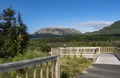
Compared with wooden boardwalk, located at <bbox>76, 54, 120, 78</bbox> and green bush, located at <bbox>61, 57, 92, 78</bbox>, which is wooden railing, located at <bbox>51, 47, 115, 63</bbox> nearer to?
wooden boardwalk, located at <bbox>76, 54, 120, 78</bbox>

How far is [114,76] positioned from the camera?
15.3m

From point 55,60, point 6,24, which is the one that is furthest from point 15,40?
point 55,60

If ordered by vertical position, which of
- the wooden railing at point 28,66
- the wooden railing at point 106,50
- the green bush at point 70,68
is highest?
the wooden railing at point 28,66

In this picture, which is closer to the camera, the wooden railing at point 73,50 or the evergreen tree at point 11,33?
the wooden railing at point 73,50

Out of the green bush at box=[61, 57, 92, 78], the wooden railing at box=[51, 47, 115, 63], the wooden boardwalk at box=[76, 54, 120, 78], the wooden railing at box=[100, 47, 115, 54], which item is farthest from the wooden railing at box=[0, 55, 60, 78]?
the wooden railing at box=[100, 47, 115, 54]

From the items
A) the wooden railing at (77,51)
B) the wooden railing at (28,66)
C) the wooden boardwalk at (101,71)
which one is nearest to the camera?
the wooden railing at (28,66)

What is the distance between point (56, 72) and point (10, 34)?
48272mm

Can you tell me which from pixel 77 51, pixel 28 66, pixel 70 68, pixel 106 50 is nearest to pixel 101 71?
pixel 70 68

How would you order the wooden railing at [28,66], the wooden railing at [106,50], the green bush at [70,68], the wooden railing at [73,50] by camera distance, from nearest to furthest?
the wooden railing at [28,66] → the green bush at [70,68] → the wooden railing at [73,50] → the wooden railing at [106,50]

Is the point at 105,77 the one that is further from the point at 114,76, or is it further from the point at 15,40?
the point at 15,40

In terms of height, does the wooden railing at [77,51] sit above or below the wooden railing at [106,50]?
above

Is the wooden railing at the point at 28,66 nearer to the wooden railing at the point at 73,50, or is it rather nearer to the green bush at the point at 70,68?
the green bush at the point at 70,68

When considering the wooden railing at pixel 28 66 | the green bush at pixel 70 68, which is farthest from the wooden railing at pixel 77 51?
the wooden railing at pixel 28 66

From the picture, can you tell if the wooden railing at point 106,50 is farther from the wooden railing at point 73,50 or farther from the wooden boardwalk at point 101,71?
the wooden boardwalk at point 101,71
